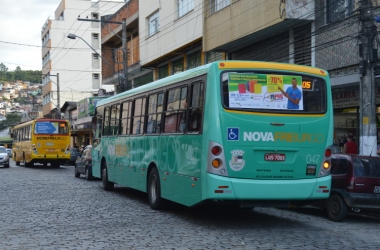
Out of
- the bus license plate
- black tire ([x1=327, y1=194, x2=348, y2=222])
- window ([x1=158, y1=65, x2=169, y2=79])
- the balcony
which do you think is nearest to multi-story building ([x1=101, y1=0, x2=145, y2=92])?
window ([x1=158, y1=65, x2=169, y2=79])

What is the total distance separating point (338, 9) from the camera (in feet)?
66.7

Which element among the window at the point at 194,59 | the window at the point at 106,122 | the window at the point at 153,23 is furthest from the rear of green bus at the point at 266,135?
the window at the point at 153,23

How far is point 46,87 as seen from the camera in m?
78.6

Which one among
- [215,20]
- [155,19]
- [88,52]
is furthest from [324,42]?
[88,52]

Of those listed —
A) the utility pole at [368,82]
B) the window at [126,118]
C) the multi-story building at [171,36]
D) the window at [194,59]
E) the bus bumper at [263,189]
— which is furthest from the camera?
the window at [194,59]

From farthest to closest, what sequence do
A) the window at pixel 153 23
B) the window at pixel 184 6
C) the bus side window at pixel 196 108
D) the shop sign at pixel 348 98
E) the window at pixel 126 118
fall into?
the window at pixel 153 23 → the window at pixel 184 6 → the shop sign at pixel 348 98 → the window at pixel 126 118 → the bus side window at pixel 196 108

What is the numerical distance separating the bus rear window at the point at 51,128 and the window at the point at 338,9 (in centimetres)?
2032

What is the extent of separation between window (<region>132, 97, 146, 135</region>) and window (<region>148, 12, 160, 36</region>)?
19070mm

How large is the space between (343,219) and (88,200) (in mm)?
6836

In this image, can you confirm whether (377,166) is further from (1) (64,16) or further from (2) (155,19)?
(1) (64,16)

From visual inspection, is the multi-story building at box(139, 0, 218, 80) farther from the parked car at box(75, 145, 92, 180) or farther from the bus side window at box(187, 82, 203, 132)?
the bus side window at box(187, 82, 203, 132)

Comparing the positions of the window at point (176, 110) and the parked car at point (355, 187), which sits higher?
the window at point (176, 110)

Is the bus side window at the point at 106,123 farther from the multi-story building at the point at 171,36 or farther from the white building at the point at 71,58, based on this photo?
the white building at the point at 71,58

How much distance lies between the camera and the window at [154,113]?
13.2 meters
